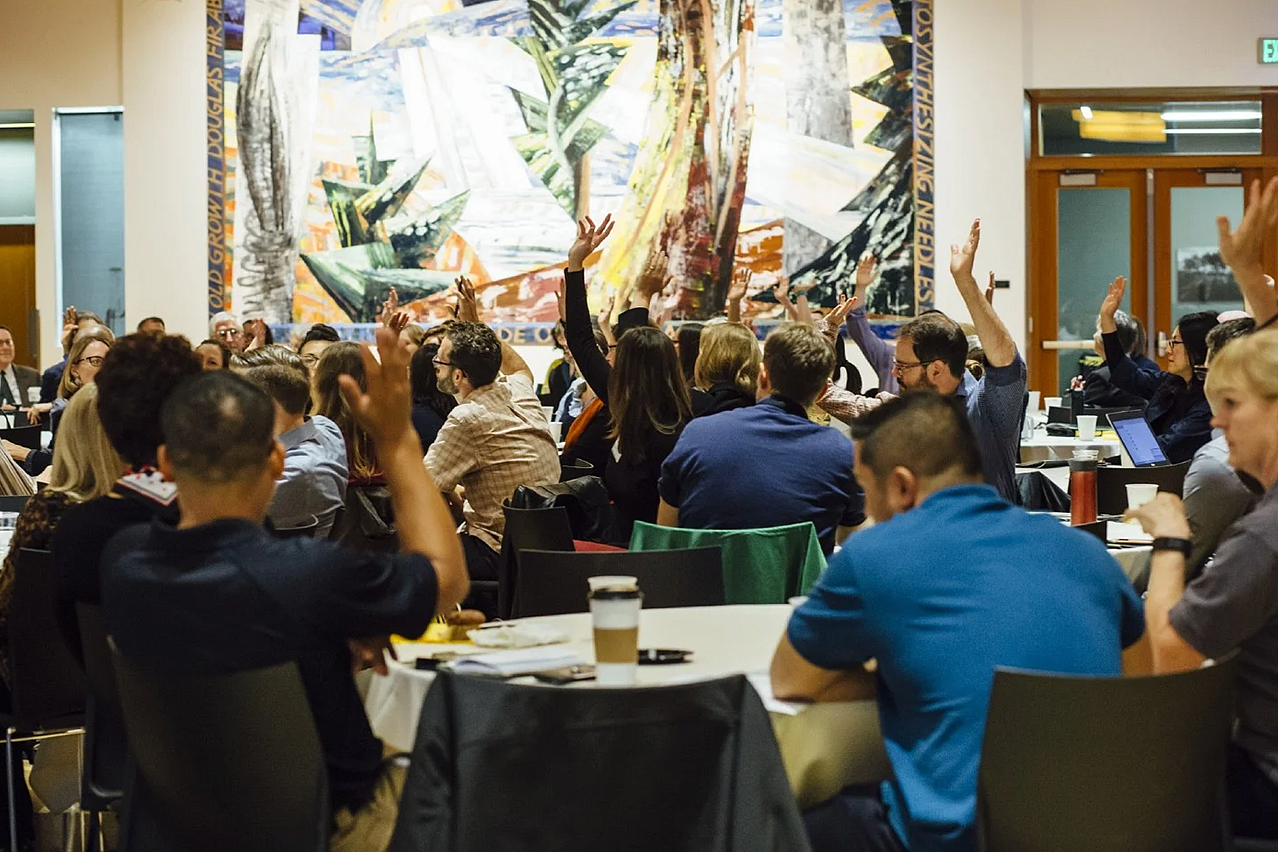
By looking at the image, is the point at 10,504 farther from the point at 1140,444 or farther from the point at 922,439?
the point at 1140,444

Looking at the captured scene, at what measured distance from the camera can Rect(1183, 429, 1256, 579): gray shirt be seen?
3594 mm

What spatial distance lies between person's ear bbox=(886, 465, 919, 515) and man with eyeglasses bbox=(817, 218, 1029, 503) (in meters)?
1.88

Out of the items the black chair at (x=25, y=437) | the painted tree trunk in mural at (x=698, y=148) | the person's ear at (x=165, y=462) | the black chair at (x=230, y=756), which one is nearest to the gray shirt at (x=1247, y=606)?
the black chair at (x=230, y=756)

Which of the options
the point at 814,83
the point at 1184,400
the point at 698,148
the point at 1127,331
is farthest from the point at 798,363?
the point at 814,83

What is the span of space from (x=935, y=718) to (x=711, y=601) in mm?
1291

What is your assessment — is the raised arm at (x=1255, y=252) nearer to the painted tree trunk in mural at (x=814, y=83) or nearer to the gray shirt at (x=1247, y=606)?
the gray shirt at (x=1247, y=606)

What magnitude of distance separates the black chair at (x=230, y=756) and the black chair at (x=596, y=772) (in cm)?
26

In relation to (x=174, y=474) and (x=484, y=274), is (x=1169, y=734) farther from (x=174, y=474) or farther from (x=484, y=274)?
(x=484, y=274)

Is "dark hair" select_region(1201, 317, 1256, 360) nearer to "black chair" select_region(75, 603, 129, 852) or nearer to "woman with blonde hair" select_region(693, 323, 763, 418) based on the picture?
"woman with blonde hair" select_region(693, 323, 763, 418)

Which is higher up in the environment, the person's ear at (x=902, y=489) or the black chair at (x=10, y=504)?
the person's ear at (x=902, y=489)

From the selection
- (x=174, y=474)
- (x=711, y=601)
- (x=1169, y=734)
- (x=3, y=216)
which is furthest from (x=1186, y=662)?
(x=3, y=216)

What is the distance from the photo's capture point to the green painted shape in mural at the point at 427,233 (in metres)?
12.6

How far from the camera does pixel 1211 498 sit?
3633 mm

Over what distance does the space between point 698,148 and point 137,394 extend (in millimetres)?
9850
